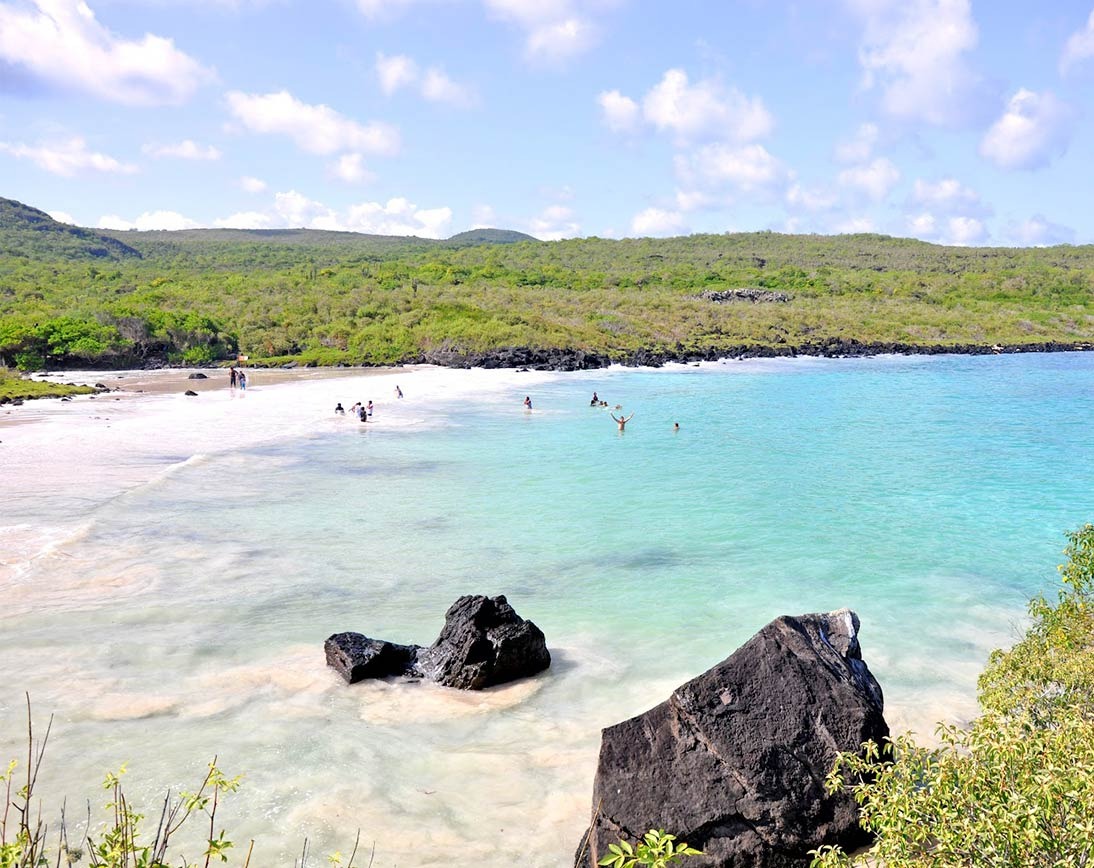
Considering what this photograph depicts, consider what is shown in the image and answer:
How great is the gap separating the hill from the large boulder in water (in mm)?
143175

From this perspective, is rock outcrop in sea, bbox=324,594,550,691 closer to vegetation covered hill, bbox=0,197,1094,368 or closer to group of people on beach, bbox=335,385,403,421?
group of people on beach, bbox=335,385,403,421

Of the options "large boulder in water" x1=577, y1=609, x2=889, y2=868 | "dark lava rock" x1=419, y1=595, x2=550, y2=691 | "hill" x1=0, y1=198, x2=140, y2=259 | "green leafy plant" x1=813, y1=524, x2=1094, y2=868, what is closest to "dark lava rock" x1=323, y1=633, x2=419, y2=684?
"dark lava rock" x1=419, y1=595, x2=550, y2=691

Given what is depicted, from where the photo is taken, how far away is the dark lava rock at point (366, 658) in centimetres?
1090

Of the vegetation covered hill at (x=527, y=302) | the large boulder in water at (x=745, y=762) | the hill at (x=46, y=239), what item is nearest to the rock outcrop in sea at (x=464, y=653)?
the large boulder in water at (x=745, y=762)

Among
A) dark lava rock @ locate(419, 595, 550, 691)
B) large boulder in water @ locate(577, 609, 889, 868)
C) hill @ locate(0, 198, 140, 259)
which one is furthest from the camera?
hill @ locate(0, 198, 140, 259)

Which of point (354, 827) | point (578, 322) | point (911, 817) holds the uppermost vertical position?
point (578, 322)

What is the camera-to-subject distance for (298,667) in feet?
37.5

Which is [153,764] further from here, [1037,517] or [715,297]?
[715,297]

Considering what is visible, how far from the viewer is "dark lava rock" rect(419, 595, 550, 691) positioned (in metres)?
10.8

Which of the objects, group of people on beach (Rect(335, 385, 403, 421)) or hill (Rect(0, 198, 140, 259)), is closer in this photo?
group of people on beach (Rect(335, 385, 403, 421))

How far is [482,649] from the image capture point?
10.9 meters

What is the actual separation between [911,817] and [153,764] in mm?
7526

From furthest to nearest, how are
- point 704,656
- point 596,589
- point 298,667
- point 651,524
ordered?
point 651,524
point 596,589
point 704,656
point 298,667

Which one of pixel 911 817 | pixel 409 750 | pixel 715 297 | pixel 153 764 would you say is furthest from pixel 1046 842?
pixel 715 297
